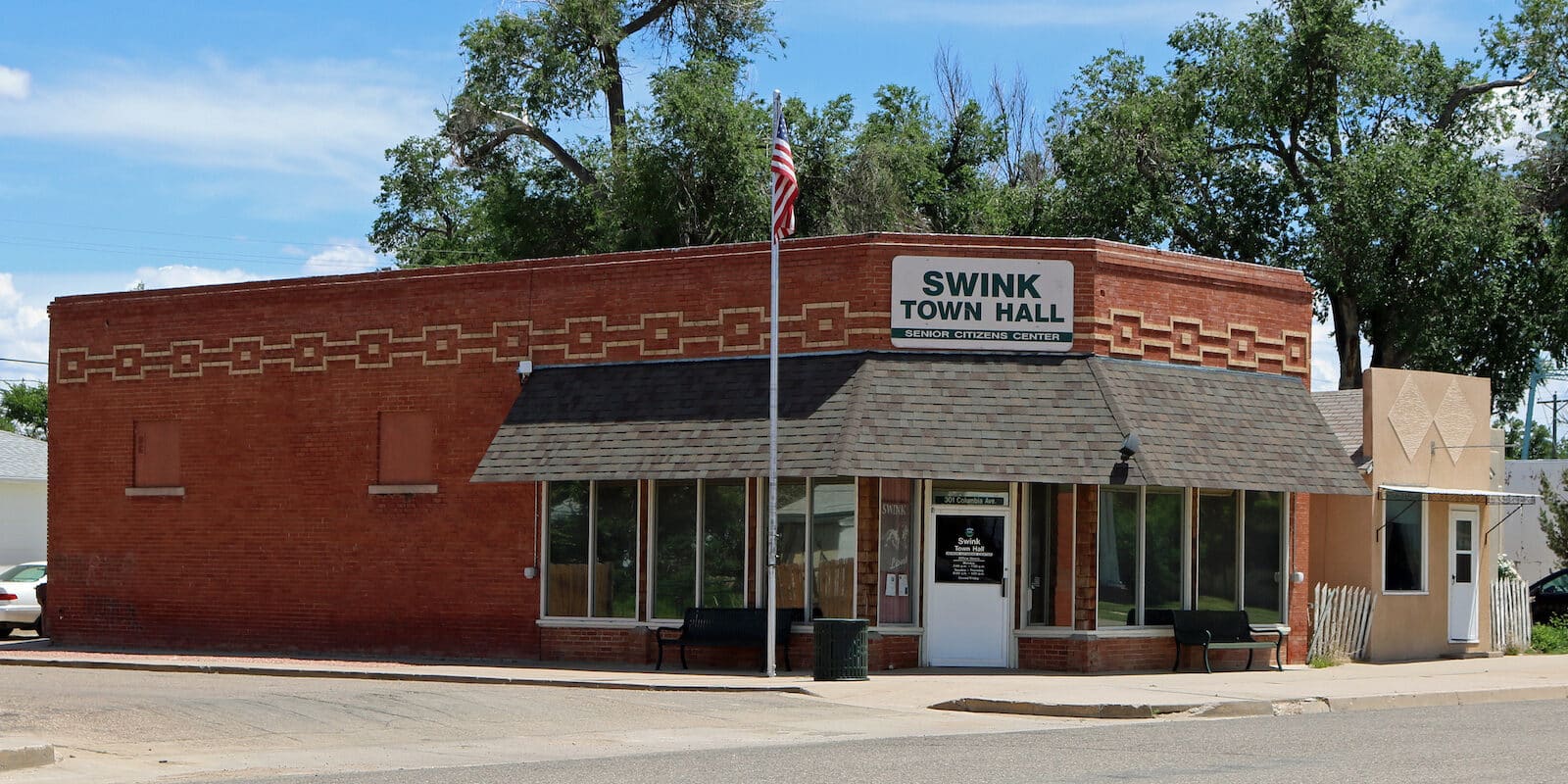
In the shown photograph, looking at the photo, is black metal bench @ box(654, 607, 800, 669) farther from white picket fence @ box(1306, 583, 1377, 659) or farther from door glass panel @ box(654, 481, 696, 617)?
white picket fence @ box(1306, 583, 1377, 659)

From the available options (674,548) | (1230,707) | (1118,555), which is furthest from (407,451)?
(1230,707)

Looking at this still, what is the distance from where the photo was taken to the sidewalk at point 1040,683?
18156 millimetres

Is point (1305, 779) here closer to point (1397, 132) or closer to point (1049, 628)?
point (1049, 628)

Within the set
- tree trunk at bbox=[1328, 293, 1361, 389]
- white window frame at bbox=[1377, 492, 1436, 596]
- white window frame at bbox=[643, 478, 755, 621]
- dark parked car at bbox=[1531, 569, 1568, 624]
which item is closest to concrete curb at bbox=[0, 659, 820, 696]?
white window frame at bbox=[643, 478, 755, 621]

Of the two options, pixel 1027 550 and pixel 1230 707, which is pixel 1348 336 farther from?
pixel 1230 707

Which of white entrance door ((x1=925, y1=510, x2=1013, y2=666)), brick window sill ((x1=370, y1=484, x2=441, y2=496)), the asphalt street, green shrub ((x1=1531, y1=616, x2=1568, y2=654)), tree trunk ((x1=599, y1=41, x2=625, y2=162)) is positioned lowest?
green shrub ((x1=1531, y1=616, x2=1568, y2=654))

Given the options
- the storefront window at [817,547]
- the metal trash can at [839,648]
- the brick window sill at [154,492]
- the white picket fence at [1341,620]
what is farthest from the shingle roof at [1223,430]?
the brick window sill at [154,492]

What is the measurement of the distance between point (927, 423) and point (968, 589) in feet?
7.79

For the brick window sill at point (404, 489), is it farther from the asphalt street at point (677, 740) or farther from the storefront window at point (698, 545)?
the asphalt street at point (677, 740)

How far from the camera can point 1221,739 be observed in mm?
14617

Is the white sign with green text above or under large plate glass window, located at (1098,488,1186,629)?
above

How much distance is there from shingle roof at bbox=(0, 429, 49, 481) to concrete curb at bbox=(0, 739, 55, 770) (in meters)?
28.5

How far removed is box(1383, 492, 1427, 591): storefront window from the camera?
26156 millimetres

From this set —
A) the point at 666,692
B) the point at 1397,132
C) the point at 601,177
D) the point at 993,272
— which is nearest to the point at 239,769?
the point at 666,692
